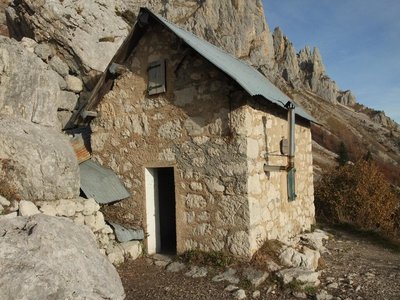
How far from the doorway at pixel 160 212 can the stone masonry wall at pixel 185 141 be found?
0.19 metres

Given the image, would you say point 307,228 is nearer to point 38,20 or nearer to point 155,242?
point 155,242

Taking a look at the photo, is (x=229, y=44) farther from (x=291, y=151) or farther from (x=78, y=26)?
(x=291, y=151)

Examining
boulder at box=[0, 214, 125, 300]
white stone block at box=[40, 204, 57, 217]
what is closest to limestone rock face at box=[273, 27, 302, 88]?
white stone block at box=[40, 204, 57, 217]

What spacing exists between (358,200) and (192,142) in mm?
6651

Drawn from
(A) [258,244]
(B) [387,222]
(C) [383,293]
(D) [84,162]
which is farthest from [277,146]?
(B) [387,222]

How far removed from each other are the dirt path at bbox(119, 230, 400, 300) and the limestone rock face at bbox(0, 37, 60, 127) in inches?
138

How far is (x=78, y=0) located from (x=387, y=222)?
12.3m

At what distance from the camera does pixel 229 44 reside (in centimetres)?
4862

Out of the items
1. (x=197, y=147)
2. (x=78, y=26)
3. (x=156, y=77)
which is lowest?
(x=197, y=147)

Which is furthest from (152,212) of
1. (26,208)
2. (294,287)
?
(294,287)

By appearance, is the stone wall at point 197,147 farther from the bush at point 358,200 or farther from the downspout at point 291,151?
the bush at point 358,200

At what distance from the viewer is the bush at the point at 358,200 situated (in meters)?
10.4

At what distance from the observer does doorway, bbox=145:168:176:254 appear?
7.04m

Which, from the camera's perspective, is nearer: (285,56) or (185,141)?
(185,141)
